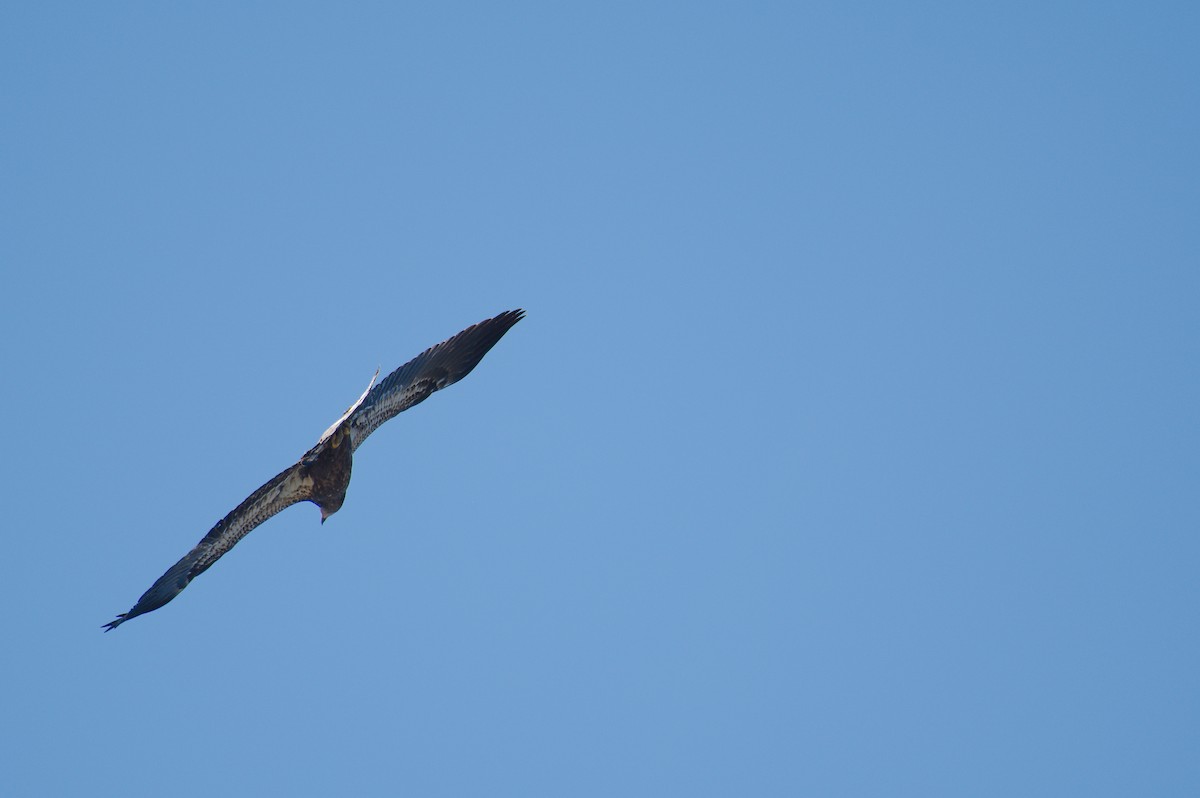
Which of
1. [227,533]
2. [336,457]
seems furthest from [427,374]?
[227,533]

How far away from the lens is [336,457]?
56.2 feet

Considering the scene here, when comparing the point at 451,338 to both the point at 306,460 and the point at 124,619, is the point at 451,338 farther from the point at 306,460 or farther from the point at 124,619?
the point at 124,619

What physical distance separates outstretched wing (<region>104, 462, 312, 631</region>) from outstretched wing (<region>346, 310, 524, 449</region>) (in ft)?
3.79

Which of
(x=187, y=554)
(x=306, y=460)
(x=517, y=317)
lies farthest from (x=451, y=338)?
(x=187, y=554)

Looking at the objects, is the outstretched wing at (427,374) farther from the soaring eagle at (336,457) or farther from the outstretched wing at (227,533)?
the outstretched wing at (227,533)

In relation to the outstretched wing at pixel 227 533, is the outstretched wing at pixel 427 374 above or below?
above

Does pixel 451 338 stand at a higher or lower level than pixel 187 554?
higher

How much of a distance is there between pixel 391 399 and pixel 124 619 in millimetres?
4439

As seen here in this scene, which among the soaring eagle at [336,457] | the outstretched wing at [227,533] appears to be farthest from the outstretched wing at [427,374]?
the outstretched wing at [227,533]

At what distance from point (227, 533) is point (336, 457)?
1.68 meters

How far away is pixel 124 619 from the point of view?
15.7m

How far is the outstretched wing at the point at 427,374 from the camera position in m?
17.6

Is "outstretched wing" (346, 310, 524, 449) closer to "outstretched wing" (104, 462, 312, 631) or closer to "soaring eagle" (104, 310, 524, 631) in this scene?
"soaring eagle" (104, 310, 524, 631)

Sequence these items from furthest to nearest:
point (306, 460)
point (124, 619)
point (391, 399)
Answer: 1. point (391, 399)
2. point (306, 460)
3. point (124, 619)
